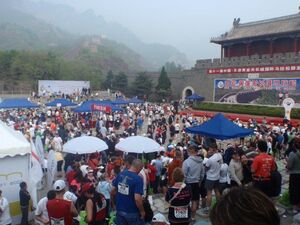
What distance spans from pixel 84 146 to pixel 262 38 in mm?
29265

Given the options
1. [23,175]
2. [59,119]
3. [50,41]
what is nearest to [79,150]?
[23,175]

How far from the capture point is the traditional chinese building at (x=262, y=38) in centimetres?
3125

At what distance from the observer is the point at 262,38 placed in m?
33.1

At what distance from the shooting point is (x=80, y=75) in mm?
56344

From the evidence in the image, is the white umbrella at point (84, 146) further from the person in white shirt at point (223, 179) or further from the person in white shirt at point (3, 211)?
the person in white shirt at point (223, 179)

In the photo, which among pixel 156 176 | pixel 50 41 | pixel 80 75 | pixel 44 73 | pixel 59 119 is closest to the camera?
pixel 156 176

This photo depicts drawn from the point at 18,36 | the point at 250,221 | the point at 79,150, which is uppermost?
the point at 18,36

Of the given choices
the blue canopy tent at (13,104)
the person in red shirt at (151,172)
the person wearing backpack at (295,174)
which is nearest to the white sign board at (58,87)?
the blue canopy tent at (13,104)

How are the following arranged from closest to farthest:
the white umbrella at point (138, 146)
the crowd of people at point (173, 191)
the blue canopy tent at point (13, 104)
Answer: the crowd of people at point (173, 191) → the white umbrella at point (138, 146) → the blue canopy tent at point (13, 104)

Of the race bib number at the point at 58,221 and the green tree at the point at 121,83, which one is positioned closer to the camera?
the race bib number at the point at 58,221

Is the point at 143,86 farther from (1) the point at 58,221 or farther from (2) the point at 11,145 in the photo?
(1) the point at 58,221

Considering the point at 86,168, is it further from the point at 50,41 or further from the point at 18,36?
the point at 50,41

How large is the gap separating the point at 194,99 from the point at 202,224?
107ft

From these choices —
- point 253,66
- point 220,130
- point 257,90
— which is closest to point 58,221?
point 220,130
